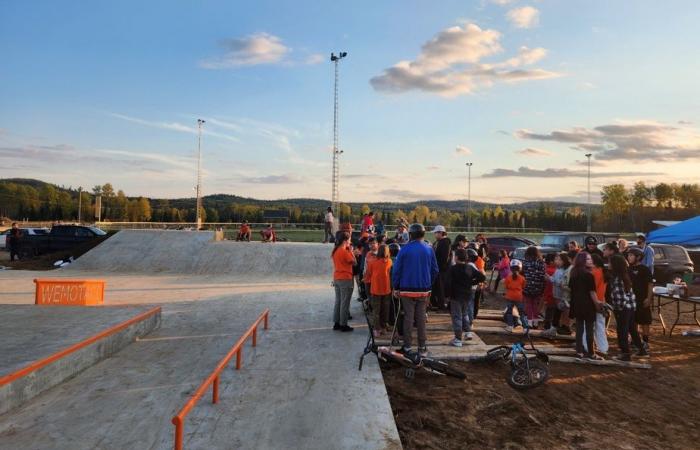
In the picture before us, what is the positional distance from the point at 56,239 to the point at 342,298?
22.0 m

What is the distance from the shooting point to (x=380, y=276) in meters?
8.20

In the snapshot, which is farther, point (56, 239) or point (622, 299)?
point (56, 239)

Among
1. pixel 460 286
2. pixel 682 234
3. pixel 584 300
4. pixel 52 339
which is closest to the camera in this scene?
pixel 52 339

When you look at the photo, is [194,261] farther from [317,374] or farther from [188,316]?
[317,374]

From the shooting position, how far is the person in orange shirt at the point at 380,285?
8.12m

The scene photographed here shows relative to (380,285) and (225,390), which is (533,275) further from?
(225,390)

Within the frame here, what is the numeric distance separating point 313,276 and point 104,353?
12641 millimetres

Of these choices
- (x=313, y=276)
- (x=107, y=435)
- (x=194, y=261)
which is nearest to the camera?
(x=107, y=435)

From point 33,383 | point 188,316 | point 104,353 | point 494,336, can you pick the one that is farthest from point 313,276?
point 33,383

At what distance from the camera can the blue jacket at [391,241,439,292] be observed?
7.02 metres


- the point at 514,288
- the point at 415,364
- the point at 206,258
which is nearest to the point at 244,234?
the point at 206,258

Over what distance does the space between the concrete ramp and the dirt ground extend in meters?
13.2

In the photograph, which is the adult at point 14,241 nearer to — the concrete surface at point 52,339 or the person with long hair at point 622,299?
the concrete surface at point 52,339

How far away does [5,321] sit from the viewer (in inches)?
322
